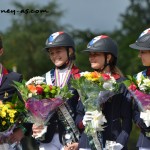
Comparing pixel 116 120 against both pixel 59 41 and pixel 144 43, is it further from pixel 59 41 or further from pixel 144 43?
pixel 59 41

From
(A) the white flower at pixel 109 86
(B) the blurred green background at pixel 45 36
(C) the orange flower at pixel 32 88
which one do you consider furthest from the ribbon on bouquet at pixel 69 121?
(B) the blurred green background at pixel 45 36

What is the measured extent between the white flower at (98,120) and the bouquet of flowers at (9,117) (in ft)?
3.06

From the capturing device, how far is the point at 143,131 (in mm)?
8383

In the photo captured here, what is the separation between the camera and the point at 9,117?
845cm

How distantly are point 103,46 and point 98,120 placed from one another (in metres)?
1.14

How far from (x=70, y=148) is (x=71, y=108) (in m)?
0.53

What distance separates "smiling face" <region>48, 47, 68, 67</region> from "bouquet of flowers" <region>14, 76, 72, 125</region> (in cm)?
81

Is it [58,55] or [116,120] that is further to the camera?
[58,55]

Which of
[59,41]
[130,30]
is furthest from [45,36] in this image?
[59,41]

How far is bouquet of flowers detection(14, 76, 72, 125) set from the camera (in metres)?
8.46

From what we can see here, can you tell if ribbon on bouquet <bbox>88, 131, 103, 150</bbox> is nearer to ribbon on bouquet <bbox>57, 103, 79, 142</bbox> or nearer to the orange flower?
ribbon on bouquet <bbox>57, 103, 79, 142</bbox>

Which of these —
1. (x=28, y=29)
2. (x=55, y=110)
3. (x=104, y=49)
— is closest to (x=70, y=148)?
(x=55, y=110)

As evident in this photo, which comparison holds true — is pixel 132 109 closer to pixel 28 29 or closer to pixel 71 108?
pixel 71 108

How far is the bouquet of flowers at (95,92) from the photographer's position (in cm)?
826
